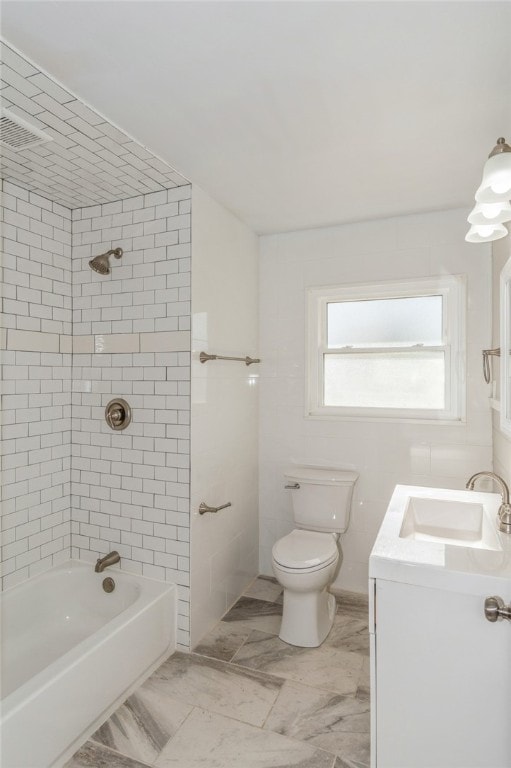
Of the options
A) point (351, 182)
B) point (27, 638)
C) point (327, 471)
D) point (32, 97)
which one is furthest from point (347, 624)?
point (32, 97)

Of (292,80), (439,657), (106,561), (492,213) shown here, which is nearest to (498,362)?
(492,213)

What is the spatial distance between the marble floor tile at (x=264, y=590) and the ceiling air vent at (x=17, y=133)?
2750mm

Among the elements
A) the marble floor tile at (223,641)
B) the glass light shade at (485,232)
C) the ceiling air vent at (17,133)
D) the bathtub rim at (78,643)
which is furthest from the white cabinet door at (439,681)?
the ceiling air vent at (17,133)

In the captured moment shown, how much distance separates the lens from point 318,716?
181 centimetres

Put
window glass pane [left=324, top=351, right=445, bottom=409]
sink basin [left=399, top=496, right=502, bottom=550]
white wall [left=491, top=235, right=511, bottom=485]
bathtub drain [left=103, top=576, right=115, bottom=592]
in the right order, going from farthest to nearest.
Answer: window glass pane [left=324, top=351, right=445, bottom=409], bathtub drain [left=103, top=576, right=115, bottom=592], white wall [left=491, top=235, right=511, bottom=485], sink basin [left=399, top=496, right=502, bottom=550]

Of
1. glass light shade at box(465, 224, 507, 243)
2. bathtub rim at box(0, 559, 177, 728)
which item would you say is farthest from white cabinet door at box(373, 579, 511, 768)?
glass light shade at box(465, 224, 507, 243)

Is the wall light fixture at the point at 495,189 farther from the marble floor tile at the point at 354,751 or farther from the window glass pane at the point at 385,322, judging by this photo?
the marble floor tile at the point at 354,751

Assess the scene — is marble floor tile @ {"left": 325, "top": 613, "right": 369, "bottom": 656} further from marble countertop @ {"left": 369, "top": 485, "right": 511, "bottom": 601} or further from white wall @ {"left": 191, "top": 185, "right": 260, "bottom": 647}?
marble countertop @ {"left": 369, "top": 485, "right": 511, "bottom": 601}

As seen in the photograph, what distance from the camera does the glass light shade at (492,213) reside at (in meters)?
1.37

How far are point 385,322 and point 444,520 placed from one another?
53.8 inches

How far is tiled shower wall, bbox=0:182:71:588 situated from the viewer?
2186 mm

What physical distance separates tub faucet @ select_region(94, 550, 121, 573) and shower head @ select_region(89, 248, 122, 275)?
5.06 ft

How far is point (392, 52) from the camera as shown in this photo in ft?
4.36

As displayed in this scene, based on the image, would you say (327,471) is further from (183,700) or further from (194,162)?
(194,162)
